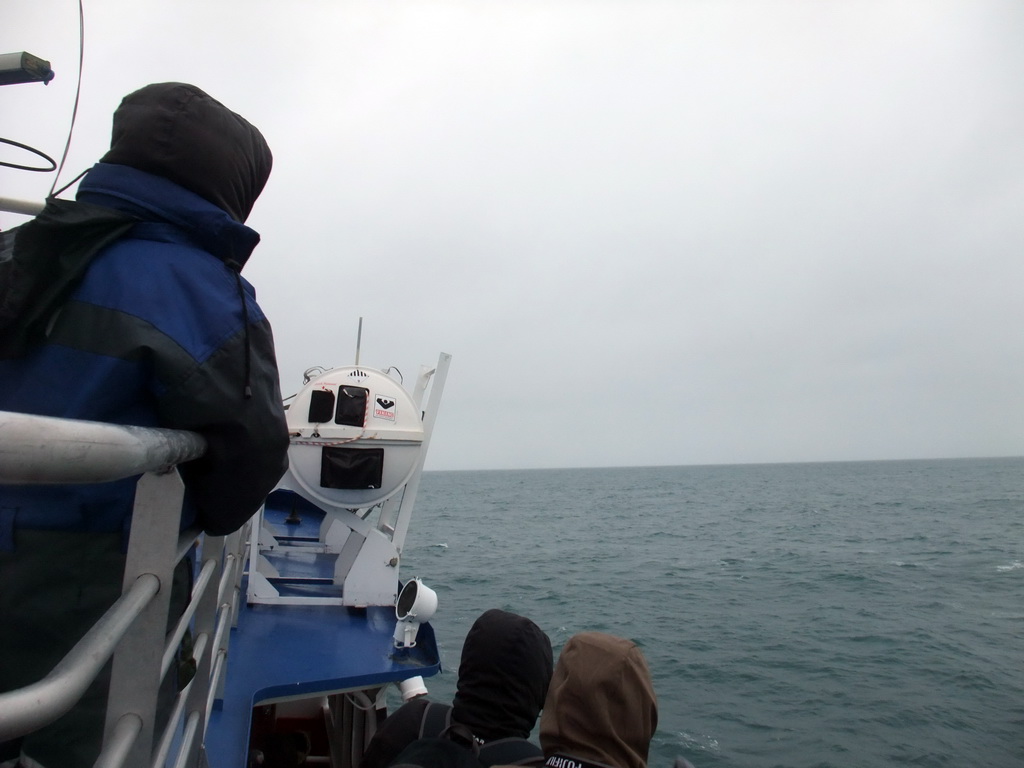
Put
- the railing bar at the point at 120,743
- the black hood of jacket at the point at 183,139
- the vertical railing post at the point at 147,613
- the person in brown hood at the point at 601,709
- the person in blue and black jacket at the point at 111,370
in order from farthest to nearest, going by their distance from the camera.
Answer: the person in brown hood at the point at 601,709 → the black hood of jacket at the point at 183,139 → the person in blue and black jacket at the point at 111,370 → the vertical railing post at the point at 147,613 → the railing bar at the point at 120,743

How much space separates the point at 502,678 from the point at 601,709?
0.57m

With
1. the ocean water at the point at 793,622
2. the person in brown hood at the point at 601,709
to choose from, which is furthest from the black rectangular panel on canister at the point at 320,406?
the ocean water at the point at 793,622

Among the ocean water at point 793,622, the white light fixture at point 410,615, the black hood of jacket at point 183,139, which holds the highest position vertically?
the black hood of jacket at point 183,139

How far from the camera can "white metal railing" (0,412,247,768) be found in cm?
67

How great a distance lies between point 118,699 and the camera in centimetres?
115

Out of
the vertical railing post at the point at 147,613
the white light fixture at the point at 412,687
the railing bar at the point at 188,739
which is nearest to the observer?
the vertical railing post at the point at 147,613

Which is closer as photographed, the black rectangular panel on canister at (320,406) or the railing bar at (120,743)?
the railing bar at (120,743)

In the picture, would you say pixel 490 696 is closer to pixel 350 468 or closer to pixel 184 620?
pixel 184 620

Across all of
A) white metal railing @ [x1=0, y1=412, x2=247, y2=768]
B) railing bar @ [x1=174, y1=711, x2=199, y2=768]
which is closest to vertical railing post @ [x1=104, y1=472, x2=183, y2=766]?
white metal railing @ [x1=0, y1=412, x2=247, y2=768]

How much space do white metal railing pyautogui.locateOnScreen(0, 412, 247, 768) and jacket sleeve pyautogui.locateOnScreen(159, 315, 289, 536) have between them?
3.0 inches

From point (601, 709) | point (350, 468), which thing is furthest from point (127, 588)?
point (350, 468)

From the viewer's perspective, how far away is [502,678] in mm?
2408

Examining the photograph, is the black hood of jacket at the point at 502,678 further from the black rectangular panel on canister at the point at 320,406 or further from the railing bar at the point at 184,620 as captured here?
the black rectangular panel on canister at the point at 320,406

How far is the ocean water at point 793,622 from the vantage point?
938cm
